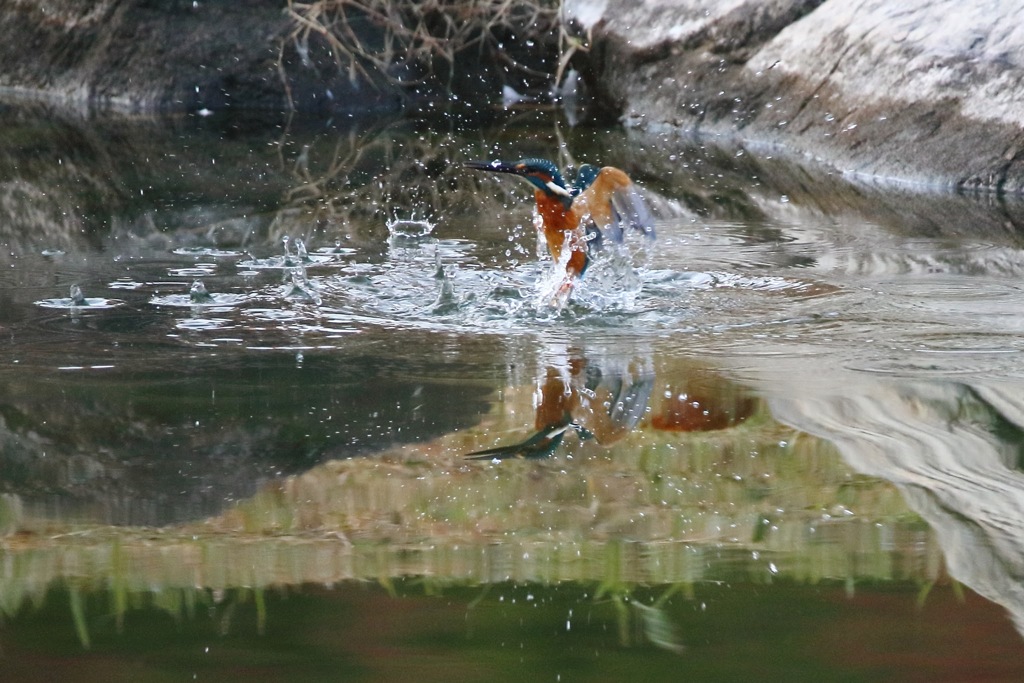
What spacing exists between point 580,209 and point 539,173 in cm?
17

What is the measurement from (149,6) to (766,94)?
191 inches

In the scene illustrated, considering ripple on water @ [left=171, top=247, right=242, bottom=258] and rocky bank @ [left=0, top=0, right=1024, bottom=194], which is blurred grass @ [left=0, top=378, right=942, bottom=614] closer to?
ripple on water @ [left=171, top=247, right=242, bottom=258]

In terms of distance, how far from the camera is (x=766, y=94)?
781 centimetres

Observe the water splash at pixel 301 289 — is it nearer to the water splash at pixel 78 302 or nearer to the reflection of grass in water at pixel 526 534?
the water splash at pixel 78 302

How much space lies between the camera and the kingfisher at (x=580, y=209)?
151 inches

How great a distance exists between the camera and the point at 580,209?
3932mm

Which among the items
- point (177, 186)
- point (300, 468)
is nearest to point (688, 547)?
point (300, 468)

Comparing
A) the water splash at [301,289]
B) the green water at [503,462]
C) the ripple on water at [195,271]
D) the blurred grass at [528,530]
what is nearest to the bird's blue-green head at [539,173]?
the green water at [503,462]

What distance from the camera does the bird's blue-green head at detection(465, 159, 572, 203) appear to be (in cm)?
383

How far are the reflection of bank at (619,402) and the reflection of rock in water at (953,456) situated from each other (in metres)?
0.15

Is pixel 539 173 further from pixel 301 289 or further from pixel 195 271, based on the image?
pixel 195 271

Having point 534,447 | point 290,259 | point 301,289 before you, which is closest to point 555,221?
point 301,289

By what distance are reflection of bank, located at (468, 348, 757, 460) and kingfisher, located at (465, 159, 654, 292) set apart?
2.33 feet

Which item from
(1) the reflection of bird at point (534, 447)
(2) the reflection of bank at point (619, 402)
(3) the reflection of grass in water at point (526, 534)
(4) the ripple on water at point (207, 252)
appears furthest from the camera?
(4) the ripple on water at point (207, 252)
